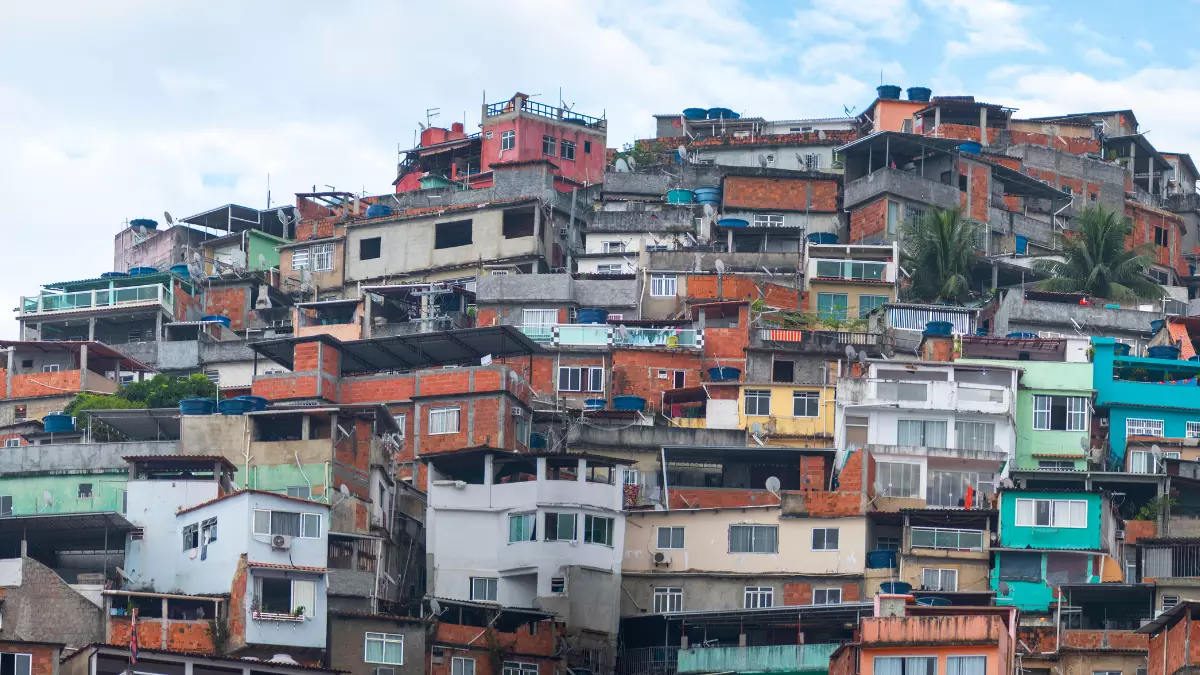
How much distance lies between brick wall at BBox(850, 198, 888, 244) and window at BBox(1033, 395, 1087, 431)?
55.0ft

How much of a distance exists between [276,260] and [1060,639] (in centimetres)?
4687

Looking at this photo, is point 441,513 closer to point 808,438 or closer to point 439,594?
point 439,594

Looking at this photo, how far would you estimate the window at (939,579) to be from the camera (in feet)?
188

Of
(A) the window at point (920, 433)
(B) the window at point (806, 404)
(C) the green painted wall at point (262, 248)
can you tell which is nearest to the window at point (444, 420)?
(B) the window at point (806, 404)

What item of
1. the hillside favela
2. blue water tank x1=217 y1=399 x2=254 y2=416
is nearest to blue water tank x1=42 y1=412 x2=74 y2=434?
the hillside favela

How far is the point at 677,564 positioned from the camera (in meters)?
59.1

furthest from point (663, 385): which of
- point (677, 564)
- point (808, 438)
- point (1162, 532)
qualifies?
point (1162, 532)

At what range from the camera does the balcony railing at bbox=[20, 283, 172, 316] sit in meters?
81.6

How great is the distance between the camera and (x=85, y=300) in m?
81.9

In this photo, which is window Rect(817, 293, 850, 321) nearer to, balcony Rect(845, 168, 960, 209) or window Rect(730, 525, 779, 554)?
balcony Rect(845, 168, 960, 209)

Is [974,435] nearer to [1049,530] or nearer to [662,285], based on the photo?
[1049,530]

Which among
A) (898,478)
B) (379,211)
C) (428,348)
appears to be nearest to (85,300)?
(379,211)

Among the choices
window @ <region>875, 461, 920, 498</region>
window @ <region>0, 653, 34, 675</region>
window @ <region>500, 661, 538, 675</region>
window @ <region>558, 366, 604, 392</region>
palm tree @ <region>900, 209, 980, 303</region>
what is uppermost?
palm tree @ <region>900, 209, 980, 303</region>

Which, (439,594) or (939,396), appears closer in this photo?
(439,594)
